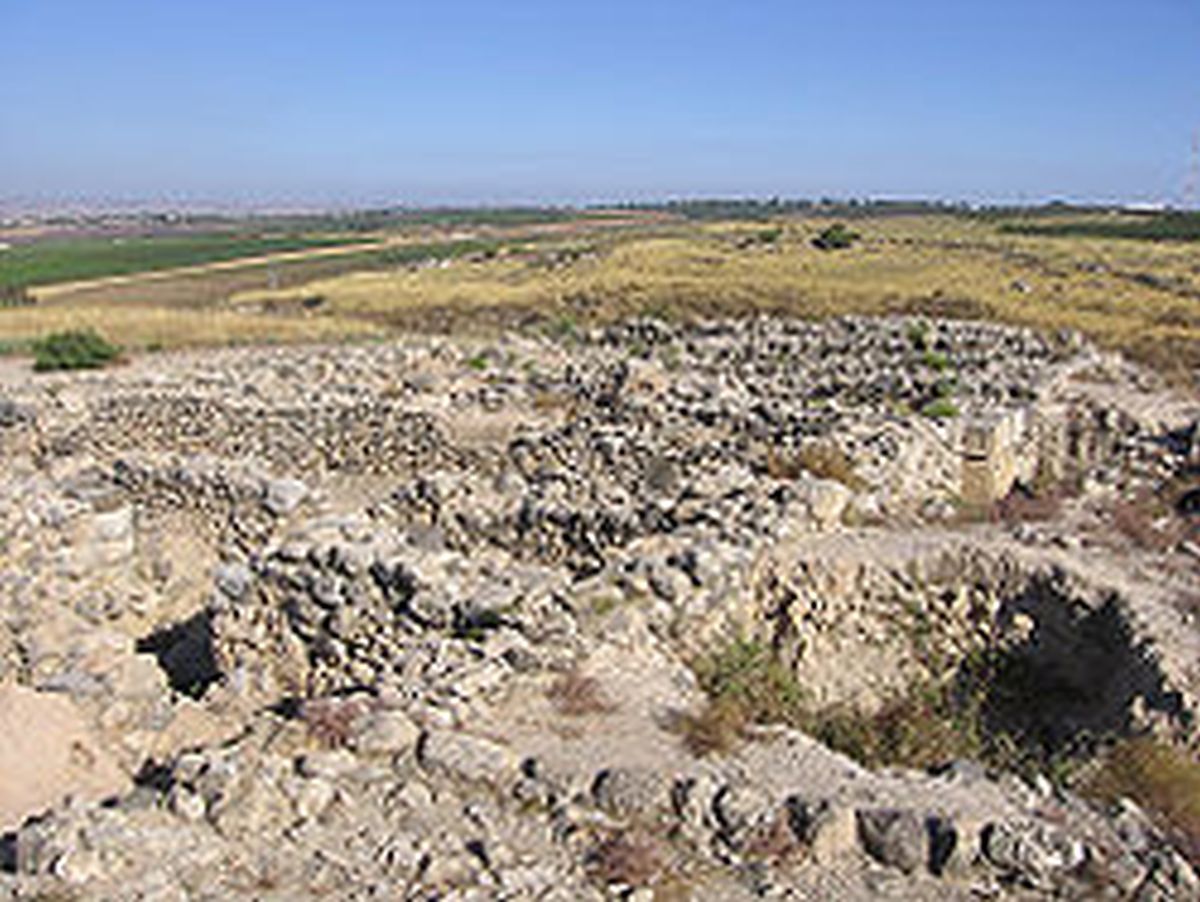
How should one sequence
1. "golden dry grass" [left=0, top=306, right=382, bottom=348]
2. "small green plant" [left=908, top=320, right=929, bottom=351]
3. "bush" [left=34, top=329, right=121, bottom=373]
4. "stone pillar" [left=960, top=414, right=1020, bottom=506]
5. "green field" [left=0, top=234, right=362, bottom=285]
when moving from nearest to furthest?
"stone pillar" [left=960, top=414, right=1020, bottom=506]
"small green plant" [left=908, top=320, right=929, bottom=351]
"bush" [left=34, top=329, right=121, bottom=373]
"golden dry grass" [left=0, top=306, right=382, bottom=348]
"green field" [left=0, top=234, right=362, bottom=285]

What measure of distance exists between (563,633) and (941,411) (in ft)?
27.0

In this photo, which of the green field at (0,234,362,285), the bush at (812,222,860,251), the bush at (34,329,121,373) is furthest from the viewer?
the green field at (0,234,362,285)

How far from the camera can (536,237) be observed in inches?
3708

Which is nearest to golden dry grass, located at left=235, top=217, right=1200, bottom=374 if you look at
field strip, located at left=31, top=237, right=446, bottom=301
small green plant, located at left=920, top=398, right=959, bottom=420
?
small green plant, located at left=920, top=398, right=959, bottom=420

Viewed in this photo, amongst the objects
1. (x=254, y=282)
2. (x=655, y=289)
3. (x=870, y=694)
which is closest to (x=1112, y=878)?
(x=870, y=694)

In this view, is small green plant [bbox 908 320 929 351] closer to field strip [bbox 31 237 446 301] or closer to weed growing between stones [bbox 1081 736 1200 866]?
weed growing between stones [bbox 1081 736 1200 866]

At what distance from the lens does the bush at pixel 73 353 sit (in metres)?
23.6

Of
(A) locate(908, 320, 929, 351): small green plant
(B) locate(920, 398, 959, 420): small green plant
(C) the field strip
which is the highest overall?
(A) locate(908, 320, 929, 351): small green plant

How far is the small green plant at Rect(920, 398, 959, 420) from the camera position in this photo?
41.5 ft

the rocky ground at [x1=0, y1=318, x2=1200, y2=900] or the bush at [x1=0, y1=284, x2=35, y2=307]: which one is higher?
the rocky ground at [x1=0, y1=318, x2=1200, y2=900]

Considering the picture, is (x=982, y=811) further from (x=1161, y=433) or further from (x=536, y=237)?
(x=536, y=237)

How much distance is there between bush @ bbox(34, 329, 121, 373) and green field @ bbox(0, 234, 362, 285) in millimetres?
40455

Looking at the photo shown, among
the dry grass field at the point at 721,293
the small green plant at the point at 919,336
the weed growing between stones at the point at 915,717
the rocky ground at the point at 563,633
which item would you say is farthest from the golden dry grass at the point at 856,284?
the weed growing between stones at the point at 915,717

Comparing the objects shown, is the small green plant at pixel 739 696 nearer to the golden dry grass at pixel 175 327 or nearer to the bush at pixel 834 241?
the golden dry grass at pixel 175 327
